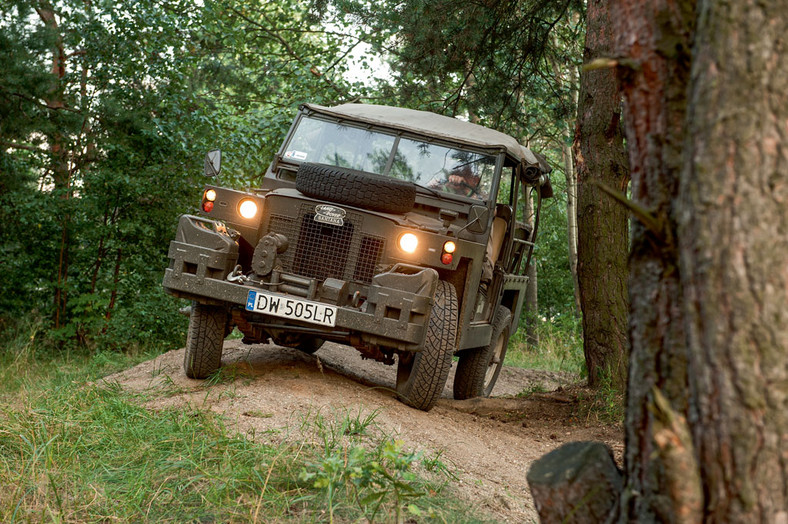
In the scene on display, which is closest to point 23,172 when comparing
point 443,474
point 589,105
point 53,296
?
point 53,296

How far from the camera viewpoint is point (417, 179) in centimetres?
642

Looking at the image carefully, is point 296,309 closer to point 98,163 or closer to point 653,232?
point 653,232

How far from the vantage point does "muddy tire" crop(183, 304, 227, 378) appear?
5.64 meters

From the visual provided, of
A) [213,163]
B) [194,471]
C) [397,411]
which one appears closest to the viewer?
[194,471]

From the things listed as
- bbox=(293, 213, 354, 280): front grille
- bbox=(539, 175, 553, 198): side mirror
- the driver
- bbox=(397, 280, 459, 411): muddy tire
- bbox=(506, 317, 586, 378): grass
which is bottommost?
bbox=(506, 317, 586, 378): grass

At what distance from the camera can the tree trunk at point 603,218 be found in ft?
22.5

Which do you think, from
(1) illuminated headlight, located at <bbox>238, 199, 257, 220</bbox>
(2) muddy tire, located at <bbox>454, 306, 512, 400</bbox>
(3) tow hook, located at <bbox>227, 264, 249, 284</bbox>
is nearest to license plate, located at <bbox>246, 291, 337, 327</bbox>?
(3) tow hook, located at <bbox>227, 264, 249, 284</bbox>

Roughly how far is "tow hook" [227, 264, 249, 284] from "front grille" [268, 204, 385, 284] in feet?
1.11

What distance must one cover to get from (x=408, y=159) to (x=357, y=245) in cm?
111

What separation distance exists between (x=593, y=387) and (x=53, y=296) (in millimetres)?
7699

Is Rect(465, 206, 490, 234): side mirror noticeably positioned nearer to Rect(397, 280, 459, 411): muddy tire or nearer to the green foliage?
Rect(397, 280, 459, 411): muddy tire

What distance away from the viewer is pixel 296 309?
524 cm

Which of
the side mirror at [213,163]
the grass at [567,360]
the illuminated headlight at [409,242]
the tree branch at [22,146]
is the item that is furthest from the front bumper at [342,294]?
the tree branch at [22,146]

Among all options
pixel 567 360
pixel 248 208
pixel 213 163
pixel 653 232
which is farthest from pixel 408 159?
pixel 567 360
